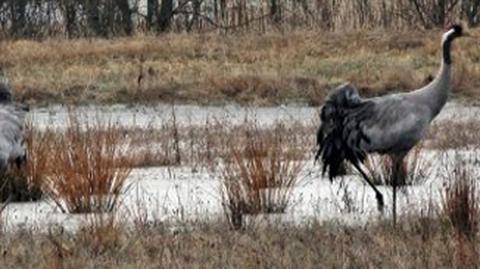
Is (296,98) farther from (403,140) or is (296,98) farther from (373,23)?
(403,140)

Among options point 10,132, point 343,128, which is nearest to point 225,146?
point 343,128

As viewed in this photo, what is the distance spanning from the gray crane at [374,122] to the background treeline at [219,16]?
50.6 ft

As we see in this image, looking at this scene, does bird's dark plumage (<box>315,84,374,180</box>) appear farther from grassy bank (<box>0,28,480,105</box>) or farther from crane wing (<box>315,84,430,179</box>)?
grassy bank (<box>0,28,480,105</box>)

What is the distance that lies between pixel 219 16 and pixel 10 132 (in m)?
19.9

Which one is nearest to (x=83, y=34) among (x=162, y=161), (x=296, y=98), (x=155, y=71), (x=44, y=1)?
(x=44, y=1)

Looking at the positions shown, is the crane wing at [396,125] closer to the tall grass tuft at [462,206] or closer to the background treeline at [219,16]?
the tall grass tuft at [462,206]

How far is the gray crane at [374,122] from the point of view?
34.7ft

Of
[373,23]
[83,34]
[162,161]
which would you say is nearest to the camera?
[162,161]

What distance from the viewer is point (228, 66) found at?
72.0 ft

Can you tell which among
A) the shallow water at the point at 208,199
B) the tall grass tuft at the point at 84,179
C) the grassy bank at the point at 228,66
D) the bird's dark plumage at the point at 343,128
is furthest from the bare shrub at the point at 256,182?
the grassy bank at the point at 228,66

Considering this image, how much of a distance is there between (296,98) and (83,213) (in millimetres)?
10325

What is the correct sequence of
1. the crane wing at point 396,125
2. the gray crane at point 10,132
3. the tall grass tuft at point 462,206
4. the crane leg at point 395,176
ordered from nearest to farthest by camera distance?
the tall grass tuft at point 462,206 < the crane leg at point 395,176 < the gray crane at point 10,132 < the crane wing at point 396,125

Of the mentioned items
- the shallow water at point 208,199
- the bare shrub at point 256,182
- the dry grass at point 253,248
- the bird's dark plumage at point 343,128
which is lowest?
the shallow water at point 208,199

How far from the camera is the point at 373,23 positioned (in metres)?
27.2
